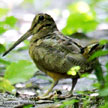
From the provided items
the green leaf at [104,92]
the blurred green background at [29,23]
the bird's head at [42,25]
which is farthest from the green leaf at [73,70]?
the bird's head at [42,25]

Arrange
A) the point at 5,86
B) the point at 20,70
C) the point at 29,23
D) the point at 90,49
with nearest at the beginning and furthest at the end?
1. the point at 90,49
2. the point at 5,86
3. the point at 20,70
4. the point at 29,23

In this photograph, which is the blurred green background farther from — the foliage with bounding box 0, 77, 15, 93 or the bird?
the bird

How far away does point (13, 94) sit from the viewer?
6.51 m

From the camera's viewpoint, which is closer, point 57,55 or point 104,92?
point 104,92

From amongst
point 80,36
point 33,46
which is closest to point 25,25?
point 80,36

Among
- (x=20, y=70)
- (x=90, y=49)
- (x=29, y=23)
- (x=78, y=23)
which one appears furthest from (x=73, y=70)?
(x=29, y=23)

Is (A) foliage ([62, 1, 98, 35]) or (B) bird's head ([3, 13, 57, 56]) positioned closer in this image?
(B) bird's head ([3, 13, 57, 56])

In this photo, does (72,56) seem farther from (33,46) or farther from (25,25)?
(25,25)

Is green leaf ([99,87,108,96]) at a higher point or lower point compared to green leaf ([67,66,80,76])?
lower

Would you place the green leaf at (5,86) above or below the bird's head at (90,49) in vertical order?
below

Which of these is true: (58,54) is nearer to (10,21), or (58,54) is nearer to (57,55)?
(57,55)

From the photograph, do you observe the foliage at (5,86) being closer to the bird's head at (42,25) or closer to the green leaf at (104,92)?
the bird's head at (42,25)

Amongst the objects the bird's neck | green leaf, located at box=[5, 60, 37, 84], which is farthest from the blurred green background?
the bird's neck

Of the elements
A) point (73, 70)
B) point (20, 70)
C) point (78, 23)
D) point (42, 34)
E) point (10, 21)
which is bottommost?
point (73, 70)
